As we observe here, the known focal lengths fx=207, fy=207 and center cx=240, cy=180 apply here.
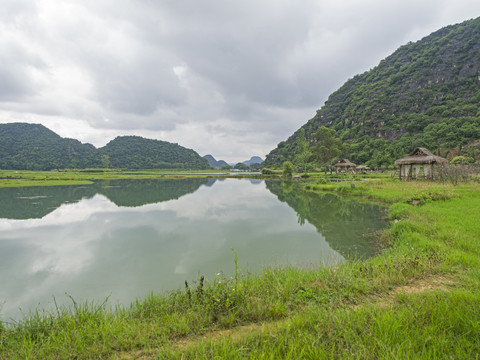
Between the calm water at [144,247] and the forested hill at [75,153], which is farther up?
the forested hill at [75,153]

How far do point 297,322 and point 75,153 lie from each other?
150 meters

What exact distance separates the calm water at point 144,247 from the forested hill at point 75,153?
11118cm

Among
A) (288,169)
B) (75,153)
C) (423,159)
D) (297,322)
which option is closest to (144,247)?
(297,322)

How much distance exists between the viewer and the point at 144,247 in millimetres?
8414

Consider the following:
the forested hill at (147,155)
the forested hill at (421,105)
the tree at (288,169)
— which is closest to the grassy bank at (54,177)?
the tree at (288,169)

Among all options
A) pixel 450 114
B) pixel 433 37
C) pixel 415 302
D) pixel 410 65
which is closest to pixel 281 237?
pixel 415 302

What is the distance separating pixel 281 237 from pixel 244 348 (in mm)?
7382

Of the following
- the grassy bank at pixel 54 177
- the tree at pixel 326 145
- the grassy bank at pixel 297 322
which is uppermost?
the tree at pixel 326 145

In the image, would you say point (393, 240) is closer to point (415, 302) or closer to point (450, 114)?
point (415, 302)

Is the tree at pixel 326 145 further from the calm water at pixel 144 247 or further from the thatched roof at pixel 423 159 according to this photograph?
the calm water at pixel 144 247

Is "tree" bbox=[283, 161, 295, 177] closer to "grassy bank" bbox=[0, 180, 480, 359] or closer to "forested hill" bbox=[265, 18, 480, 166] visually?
"forested hill" bbox=[265, 18, 480, 166]

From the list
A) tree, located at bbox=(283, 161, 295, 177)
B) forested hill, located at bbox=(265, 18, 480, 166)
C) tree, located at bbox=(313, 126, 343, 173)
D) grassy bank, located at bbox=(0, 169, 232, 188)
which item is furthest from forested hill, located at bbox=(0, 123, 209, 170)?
tree, located at bbox=(313, 126, 343, 173)

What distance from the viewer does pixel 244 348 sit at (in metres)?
2.43

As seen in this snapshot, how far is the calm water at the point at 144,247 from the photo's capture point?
18.1 feet
